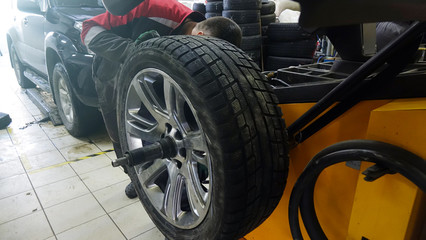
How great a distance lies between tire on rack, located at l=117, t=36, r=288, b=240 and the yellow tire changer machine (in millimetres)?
125

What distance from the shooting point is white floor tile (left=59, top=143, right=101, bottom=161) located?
9.78 ft

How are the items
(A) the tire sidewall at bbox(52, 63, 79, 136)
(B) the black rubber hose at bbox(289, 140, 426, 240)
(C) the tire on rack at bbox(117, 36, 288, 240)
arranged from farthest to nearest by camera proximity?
(A) the tire sidewall at bbox(52, 63, 79, 136)
(C) the tire on rack at bbox(117, 36, 288, 240)
(B) the black rubber hose at bbox(289, 140, 426, 240)

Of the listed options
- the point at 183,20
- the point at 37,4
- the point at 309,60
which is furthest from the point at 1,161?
the point at 309,60

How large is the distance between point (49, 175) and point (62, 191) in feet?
1.28

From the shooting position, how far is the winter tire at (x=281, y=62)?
4074 mm

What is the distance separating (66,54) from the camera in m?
2.95

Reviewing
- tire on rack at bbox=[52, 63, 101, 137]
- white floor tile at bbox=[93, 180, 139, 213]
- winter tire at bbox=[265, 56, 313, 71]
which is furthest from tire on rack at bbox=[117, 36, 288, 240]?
winter tire at bbox=[265, 56, 313, 71]

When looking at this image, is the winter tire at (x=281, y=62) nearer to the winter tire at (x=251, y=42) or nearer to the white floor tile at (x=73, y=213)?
the winter tire at (x=251, y=42)

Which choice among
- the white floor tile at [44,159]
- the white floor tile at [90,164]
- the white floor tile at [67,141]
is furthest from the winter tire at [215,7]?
the white floor tile at [44,159]

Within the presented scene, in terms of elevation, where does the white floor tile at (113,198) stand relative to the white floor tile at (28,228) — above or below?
below

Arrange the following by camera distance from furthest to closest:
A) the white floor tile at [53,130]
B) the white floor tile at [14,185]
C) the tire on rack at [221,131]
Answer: the white floor tile at [53,130]
the white floor tile at [14,185]
the tire on rack at [221,131]

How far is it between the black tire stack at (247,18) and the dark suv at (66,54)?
1822 millimetres

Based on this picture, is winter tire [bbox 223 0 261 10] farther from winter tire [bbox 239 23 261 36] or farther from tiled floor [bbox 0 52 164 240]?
tiled floor [bbox 0 52 164 240]

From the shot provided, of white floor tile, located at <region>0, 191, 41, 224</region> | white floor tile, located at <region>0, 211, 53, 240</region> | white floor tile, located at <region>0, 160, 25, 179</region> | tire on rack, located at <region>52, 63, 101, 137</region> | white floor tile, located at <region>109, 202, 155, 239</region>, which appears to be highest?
tire on rack, located at <region>52, 63, 101, 137</region>
